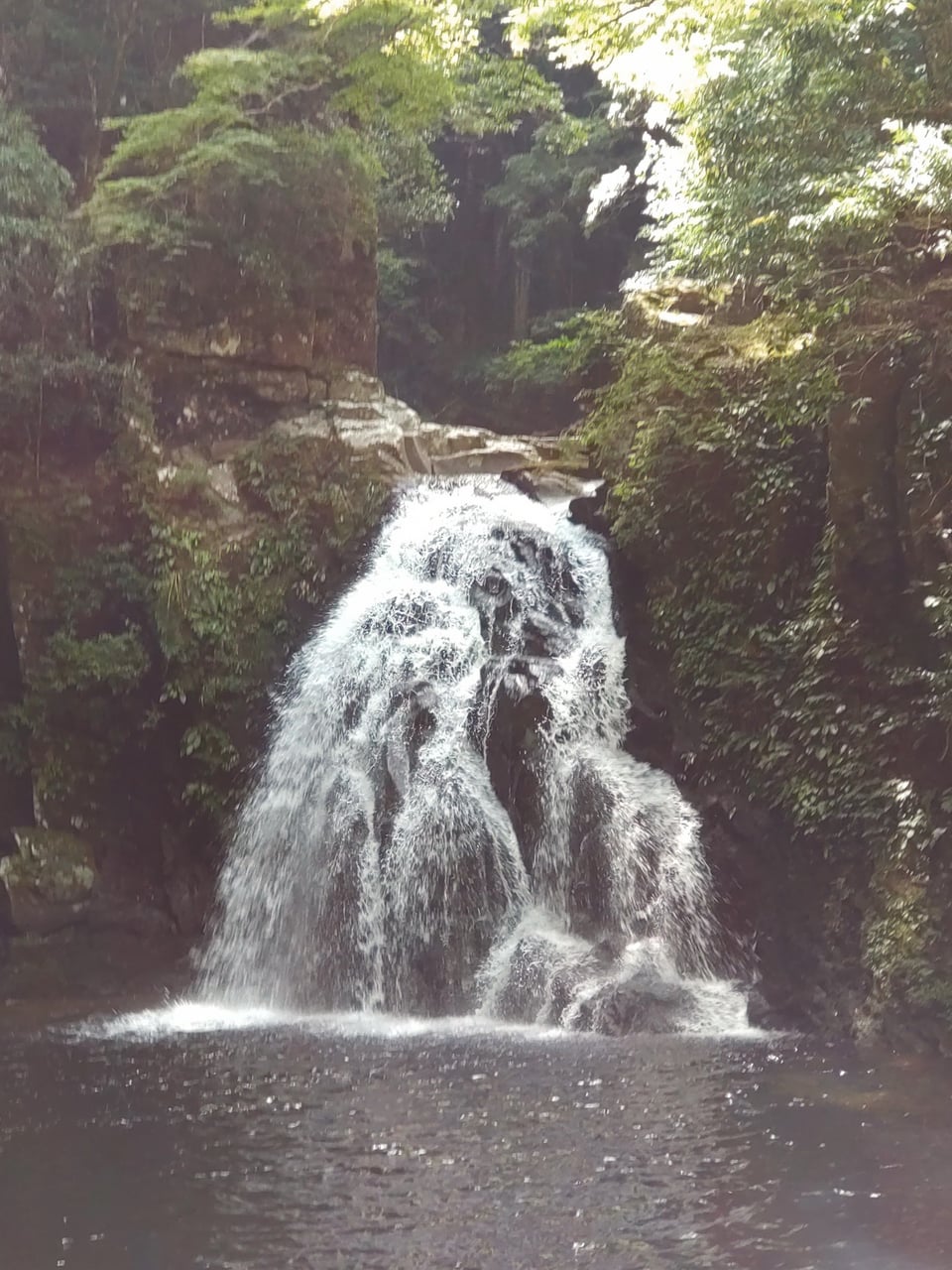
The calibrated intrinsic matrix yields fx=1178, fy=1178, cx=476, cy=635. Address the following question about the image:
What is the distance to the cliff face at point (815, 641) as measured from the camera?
293 inches

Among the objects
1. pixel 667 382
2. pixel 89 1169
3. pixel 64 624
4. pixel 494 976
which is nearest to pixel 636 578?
pixel 667 382

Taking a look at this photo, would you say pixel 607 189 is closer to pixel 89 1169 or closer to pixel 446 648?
pixel 446 648

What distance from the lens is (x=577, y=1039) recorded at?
733cm

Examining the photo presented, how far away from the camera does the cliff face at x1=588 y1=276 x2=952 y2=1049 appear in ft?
24.4

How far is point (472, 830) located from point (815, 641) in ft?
9.90

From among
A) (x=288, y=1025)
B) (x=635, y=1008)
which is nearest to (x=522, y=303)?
(x=288, y=1025)

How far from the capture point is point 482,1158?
522 cm

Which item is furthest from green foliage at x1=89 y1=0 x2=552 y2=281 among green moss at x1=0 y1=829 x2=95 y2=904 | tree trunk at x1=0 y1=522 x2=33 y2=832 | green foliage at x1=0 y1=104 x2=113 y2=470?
green moss at x1=0 y1=829 x2=95 y2=904

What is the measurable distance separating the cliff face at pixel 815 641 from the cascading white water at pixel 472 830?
0.50 metres

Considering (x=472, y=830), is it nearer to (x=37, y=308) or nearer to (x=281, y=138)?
(x=37, y=308)

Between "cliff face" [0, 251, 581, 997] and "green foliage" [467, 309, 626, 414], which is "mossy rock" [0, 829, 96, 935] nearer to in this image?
"cliff face" [0, 251, 581, 997]

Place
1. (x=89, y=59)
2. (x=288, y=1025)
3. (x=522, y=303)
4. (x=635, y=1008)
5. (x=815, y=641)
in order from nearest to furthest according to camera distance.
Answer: (x=635, y=1008) → (x=288, y=1025) → (x=815, y=641) → (x=89, y=59) → (x=522, y=303)

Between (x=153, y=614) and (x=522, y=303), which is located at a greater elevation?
(x=522, y=303)

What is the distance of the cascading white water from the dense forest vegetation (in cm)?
52
